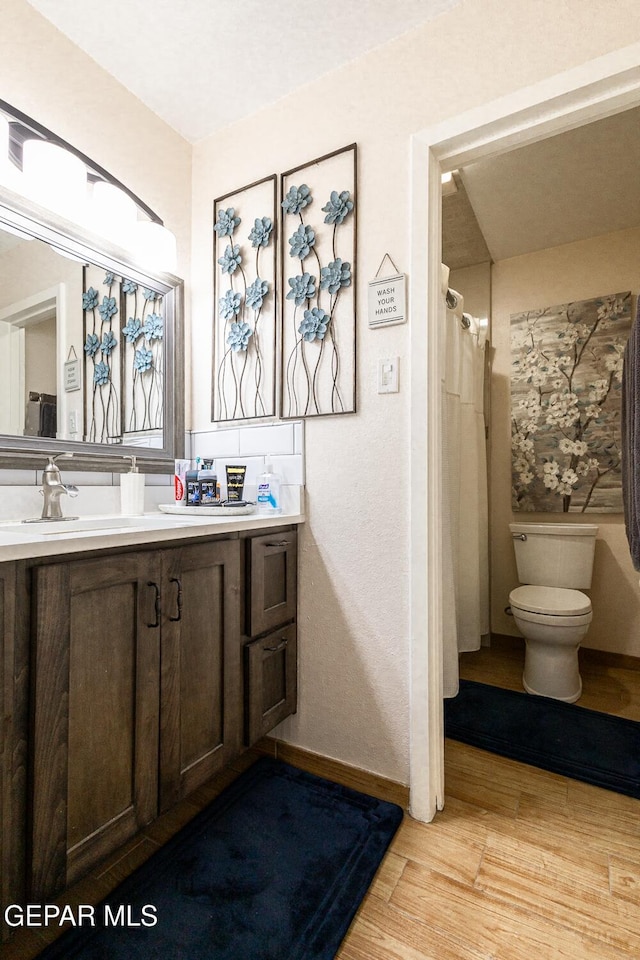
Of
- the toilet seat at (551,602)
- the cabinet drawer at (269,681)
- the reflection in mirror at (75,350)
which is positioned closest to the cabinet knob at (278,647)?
the cabinet drawer at (269,681)

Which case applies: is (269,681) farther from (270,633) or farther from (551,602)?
(551,602)

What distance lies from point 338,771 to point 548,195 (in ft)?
8.72

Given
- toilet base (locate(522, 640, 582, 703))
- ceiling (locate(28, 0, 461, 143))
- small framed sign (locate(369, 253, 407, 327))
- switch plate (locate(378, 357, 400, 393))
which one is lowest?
toilet base (locate(522, 640, 582, 703))

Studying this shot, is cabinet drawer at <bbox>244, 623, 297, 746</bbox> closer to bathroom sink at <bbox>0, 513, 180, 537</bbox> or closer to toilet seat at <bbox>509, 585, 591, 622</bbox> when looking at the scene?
bathroom sink at <bbox>0, 513, 180, 537</bbox>

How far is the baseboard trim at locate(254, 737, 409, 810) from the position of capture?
145 cm

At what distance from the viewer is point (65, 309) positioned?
1551 millimetres

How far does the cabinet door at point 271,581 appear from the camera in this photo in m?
1.44

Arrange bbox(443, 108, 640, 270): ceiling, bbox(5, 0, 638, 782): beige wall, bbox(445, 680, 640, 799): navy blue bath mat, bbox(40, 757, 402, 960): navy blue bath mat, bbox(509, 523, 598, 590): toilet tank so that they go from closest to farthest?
bbox(40, 757, 402, 960): navy blue bath mat, bbox(5, 0, 638, 782): beige wall, bbox(445, 680, 640, 799): navy blue bath mat, bbox(443, 108, 640, 270): ceiling, bbox(509, 523, 598, 590): toilet tank

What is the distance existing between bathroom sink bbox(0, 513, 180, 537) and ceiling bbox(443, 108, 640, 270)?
68.0 inches

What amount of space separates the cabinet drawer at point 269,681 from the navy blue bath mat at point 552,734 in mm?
721

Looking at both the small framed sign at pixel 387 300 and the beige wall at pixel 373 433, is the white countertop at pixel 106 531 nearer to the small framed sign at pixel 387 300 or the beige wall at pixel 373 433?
the beige wall at pixel 373 433

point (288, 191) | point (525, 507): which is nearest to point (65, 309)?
point (288, 191)

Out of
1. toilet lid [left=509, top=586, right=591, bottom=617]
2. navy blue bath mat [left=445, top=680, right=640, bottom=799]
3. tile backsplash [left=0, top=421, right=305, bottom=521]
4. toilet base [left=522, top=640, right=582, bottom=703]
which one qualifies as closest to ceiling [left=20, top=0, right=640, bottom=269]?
tile backsplash [left=0, top=421, right=305, bottom=521]

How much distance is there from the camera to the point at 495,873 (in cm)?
118
